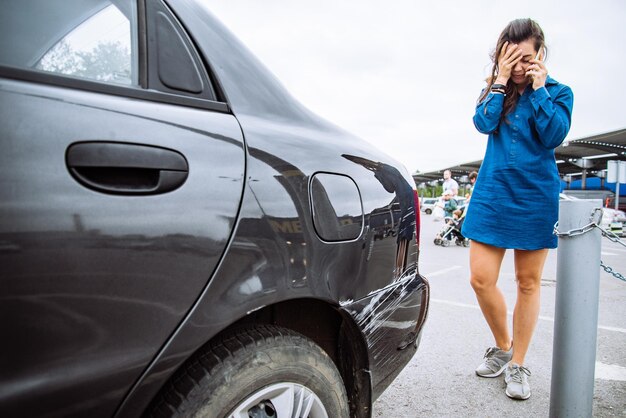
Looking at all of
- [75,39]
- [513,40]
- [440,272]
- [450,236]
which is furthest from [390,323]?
[450,236]

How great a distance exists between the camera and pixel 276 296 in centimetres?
95

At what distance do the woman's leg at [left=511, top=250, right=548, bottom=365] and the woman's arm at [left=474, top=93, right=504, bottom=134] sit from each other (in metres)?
0.63

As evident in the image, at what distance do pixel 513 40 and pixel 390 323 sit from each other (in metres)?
1.49

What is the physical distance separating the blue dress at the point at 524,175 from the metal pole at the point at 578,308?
333 mm

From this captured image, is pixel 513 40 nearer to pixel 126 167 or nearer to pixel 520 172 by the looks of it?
pixel 520 172

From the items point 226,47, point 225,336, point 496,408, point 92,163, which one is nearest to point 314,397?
point 225,336

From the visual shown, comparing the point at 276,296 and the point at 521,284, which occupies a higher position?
the point at 276,296

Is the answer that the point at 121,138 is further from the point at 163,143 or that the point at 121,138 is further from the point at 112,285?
the point at 112,285

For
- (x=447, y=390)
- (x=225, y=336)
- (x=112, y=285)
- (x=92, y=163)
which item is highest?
(x=92, y=163)

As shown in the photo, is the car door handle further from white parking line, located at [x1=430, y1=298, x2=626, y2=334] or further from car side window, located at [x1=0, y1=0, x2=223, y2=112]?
white parking line, located at [x1=430, y1=298, x2=626, y2=334]

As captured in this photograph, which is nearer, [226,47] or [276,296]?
[276,296]

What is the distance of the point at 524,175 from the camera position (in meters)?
1.95

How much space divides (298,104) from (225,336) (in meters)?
0.72

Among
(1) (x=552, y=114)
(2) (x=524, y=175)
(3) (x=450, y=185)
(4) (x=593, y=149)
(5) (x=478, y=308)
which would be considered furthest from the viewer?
(4) (x=593, y=149)
